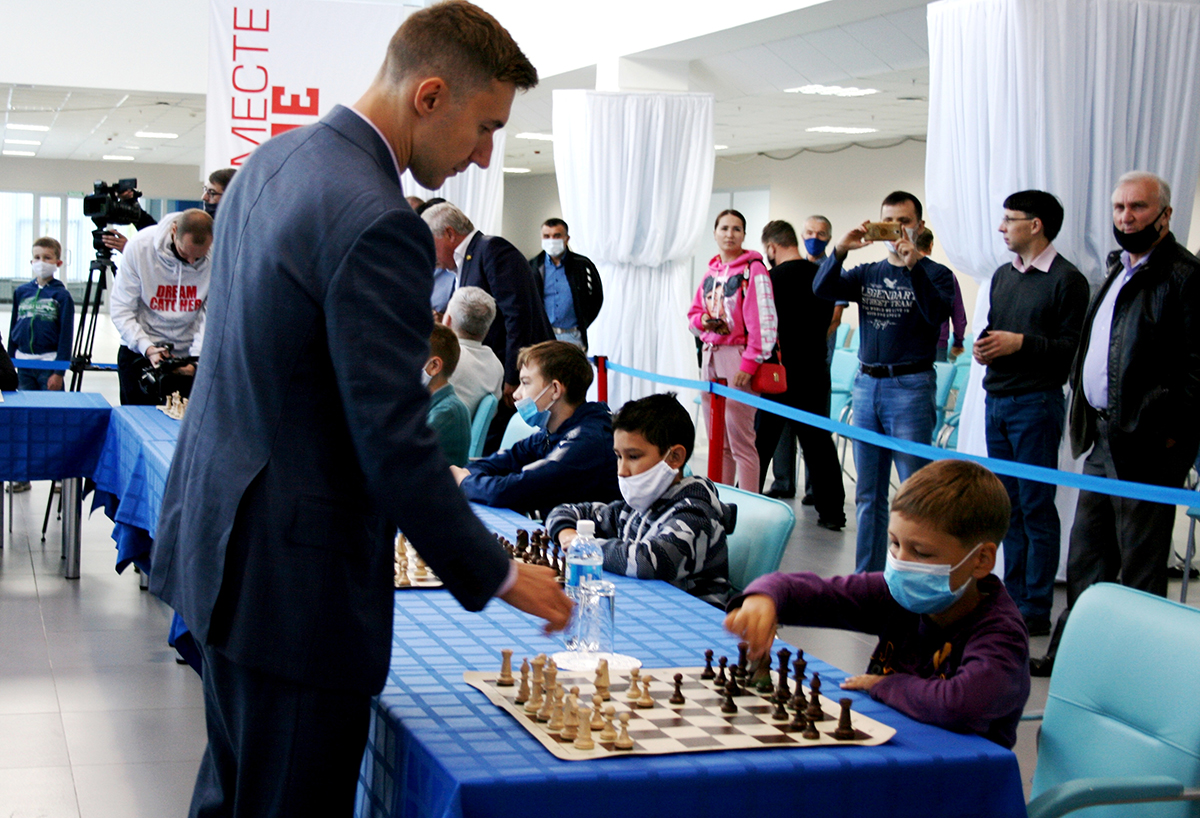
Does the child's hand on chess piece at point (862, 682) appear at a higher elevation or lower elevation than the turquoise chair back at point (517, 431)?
lower

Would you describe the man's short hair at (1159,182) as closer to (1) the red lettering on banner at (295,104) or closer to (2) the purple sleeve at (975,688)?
(2) the purple sleeve at (975,688)

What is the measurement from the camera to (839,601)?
1727mm

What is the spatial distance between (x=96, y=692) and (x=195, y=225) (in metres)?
1.86

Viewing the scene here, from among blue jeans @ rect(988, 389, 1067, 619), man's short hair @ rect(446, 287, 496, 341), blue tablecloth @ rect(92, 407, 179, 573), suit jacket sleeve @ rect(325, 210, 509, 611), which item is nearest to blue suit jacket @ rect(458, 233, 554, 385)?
man's short hair @ rect(446, 287, 496, 341)

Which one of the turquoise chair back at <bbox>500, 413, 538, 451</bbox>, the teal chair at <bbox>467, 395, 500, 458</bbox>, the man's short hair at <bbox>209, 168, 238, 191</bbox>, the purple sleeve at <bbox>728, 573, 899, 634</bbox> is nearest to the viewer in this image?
the purple sleeve at <bbox>728, 573, 899, 634</bbox>

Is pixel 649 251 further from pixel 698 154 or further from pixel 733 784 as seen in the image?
pixel 733 784

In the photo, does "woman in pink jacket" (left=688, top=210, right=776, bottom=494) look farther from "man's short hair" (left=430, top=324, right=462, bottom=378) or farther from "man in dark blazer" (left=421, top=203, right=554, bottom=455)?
"man's short hair" (left=430, top=324, right=462, bottom=378)

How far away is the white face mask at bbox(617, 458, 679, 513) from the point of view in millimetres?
2268

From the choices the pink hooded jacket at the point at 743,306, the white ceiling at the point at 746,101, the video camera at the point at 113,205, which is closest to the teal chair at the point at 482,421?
the pink hooded jacket at the point at 743,306

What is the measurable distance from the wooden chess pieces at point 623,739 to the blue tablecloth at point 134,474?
2180mm

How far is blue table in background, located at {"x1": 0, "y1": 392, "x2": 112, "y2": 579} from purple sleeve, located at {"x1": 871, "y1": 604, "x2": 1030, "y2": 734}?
3598 millimetres

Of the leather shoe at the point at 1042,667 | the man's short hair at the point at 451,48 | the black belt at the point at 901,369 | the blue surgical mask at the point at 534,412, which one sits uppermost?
the man's short hair at the point at 451,48

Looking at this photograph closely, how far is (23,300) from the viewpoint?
6977 mm

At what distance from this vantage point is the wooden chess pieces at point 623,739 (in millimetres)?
1280
